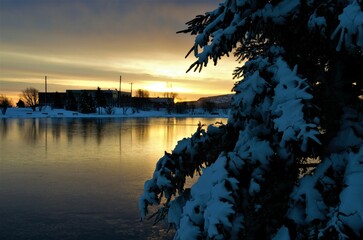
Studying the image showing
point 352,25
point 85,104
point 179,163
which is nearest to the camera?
point 352,25

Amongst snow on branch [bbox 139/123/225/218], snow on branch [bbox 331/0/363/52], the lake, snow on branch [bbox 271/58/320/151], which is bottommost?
the lake

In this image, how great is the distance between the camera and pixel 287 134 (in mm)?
2307

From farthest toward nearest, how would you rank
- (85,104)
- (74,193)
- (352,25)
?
(85,104), (74,193), (352,25)

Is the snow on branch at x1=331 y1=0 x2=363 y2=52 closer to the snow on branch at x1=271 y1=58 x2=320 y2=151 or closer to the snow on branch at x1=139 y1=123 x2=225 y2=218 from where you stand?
the snow on branch at x1=271 y1=58 x2=320 y2=151

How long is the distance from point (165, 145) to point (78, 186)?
11.3m

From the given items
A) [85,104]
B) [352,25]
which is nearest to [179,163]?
[352,25]

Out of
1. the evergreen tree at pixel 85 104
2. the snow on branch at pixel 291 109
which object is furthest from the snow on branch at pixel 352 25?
the evergreen tree at pixel 85 104

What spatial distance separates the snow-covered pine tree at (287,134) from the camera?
2.32m

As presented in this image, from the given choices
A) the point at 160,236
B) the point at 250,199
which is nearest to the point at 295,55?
the point at 250,199

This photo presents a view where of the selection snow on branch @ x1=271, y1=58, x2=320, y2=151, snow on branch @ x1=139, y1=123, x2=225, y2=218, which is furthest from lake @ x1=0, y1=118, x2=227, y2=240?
snow on branch @ x1=271, y1=58, x2=320, y2=151

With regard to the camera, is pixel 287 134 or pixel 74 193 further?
pixel 74 193

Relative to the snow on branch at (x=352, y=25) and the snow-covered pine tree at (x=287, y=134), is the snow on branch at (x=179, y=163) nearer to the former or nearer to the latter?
the snow-covered pine tree at (x=287, y=134)

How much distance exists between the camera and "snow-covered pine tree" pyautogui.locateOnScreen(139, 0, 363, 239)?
2.32 meters

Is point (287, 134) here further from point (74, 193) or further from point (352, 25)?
point (74, 193)
